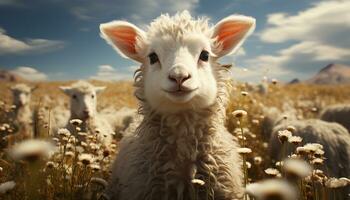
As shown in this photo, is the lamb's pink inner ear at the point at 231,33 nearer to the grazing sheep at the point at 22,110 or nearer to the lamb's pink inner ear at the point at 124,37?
the lamb's pink inner ear at the point at 124,37

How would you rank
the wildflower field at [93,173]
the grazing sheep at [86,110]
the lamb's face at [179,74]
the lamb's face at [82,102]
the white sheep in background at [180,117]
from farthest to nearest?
the lamb's face at [82,102] < the grazing sheep at [86,110] < the white sheep in background at [180,117] < the lamb's face at [179,74] < the wildflower field at [93,173]

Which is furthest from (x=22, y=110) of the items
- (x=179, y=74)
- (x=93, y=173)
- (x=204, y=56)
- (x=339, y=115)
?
(x=179, y=74)

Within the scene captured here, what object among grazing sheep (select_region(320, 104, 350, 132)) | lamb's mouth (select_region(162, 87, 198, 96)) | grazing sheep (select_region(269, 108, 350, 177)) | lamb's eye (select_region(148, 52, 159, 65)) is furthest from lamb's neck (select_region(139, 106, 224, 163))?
grazing sheep (select_region(320, 104, 350, 132))

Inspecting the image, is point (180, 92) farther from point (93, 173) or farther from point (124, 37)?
point (93, 173)

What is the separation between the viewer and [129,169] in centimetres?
416

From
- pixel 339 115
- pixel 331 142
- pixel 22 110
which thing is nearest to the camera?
pixel 331 142

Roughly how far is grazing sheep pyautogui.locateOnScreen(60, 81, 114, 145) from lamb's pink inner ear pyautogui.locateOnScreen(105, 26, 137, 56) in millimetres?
3893

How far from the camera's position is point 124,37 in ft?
15.5

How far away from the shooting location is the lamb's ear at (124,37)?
4.55 meters

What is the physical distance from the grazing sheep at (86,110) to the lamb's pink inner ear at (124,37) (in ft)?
12.8

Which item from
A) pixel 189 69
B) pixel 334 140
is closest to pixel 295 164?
pixel 189 69

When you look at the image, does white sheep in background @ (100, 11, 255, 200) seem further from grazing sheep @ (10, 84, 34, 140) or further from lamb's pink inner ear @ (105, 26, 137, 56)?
grazing sheep @ (10, 84, 34, 140)

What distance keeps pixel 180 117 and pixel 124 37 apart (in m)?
1.33

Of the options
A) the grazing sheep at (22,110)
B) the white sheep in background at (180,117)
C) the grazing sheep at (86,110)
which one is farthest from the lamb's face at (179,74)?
the grazing sheep at (22,110)
